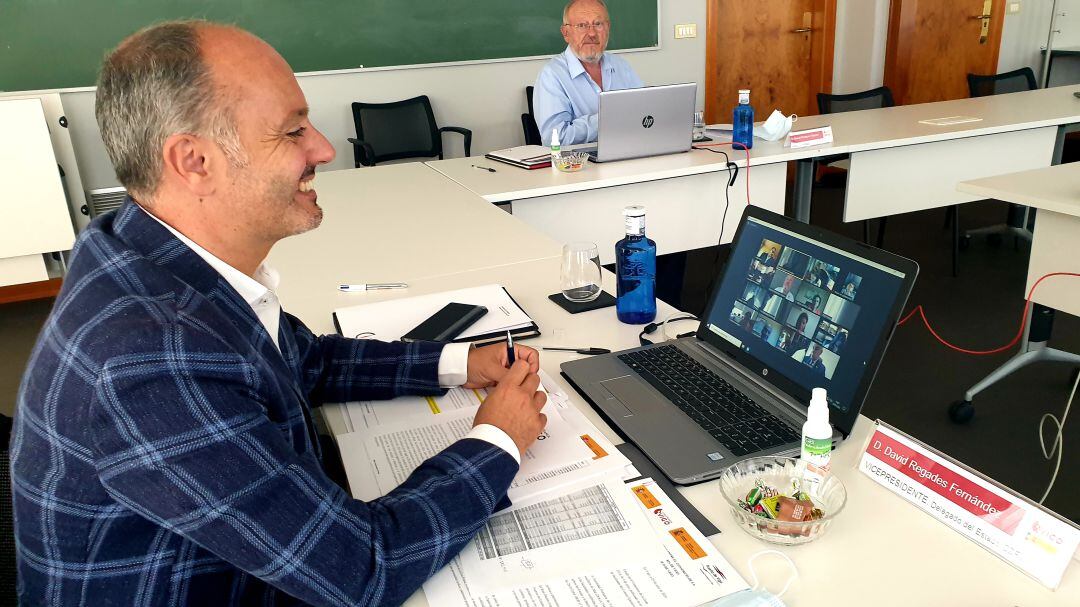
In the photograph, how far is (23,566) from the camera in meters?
0.83

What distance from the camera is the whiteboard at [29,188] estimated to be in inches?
144

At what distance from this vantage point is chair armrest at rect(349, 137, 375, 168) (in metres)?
4.25

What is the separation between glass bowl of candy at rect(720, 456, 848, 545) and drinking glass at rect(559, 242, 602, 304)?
719mm

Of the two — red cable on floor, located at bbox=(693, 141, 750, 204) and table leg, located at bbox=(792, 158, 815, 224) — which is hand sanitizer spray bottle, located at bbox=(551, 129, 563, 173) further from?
table leg, located at bbox=(792, 158, 815, 224)

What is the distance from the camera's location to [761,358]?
1151 mm

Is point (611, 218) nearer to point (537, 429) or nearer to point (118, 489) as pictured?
point (537, 429)

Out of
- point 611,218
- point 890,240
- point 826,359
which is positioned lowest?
point 890,240

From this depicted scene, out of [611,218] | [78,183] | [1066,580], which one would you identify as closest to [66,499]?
[1066,580]

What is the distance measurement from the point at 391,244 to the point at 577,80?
1917mm

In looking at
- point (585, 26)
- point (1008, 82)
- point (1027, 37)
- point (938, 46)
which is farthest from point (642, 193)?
point (1027, 37)

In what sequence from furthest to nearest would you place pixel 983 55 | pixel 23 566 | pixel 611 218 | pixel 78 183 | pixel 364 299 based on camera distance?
pixel 983 55
pixel 78 183
pixel 611 218
pixel 364 299
pixel 23 566

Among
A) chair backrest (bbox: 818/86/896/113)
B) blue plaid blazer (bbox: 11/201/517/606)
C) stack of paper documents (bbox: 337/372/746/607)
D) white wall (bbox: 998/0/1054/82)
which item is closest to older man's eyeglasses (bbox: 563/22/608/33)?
chair backrest (bbox: 818/86/896/113)

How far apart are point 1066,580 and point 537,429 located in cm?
60

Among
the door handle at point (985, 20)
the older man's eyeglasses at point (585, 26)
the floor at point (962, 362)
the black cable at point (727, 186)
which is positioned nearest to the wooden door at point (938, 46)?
the door handle at point (985, 20)
